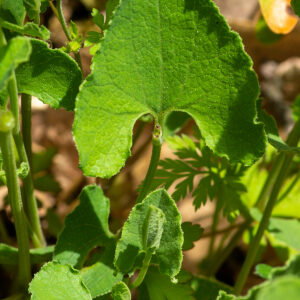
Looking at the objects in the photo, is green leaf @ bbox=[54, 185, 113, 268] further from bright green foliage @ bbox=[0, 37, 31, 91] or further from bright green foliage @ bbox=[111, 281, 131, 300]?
bright green foliage @ bbox=[0, 37, 31, 91]

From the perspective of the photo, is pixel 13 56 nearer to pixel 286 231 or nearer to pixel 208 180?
pixel 208 180

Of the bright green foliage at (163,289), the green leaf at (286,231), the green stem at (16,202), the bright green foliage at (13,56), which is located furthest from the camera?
the green leaf at (286,231)

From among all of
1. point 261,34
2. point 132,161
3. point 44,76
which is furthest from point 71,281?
point 132,161

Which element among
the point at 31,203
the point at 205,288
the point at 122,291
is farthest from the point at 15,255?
the point at 205,288

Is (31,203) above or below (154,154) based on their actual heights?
below

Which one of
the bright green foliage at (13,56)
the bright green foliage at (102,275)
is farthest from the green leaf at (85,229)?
the bright green foliage at (13,56)

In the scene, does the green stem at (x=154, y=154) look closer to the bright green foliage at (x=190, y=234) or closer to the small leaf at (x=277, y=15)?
the bright green foliage at (x=190, y=234)

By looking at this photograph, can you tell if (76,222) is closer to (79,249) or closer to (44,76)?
(79,249)
